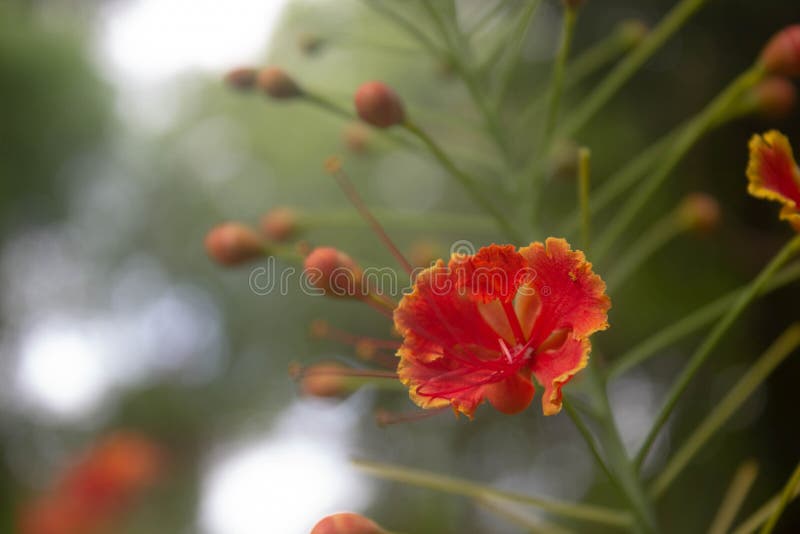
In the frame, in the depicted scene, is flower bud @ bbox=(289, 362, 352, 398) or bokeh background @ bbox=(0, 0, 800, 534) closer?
flower bud @ bbox=(289, 362, 352, 398)

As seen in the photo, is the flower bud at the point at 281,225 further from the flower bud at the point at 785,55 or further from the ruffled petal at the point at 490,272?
the flower bud at the point at 785,55

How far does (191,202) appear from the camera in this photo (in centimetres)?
378

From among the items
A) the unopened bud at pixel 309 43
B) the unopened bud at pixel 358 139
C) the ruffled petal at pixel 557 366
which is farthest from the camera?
the unopened bud at pixel 358 139

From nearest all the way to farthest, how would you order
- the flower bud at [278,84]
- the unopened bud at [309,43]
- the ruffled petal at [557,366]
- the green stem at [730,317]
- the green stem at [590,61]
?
the ruffled petal at [557,366] → the green stem at [730,317] → the flower bud at [278,84] → the unopened bud at [309,43] → the green stem at [590,61]

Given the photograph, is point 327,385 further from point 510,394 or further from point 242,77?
point 242,77

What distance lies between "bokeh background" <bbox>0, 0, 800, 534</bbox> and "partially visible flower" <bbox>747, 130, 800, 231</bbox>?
5.26 feet

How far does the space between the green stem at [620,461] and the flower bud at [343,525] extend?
0.37 metres

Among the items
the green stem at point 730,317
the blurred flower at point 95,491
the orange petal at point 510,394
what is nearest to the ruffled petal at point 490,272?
the orange petal at point 510,394

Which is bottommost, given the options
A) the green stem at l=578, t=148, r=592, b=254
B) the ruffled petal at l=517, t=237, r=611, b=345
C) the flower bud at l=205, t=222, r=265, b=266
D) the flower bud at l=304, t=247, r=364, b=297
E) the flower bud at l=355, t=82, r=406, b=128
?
the ruffled petal at l=517, t=237, r=611, b=345

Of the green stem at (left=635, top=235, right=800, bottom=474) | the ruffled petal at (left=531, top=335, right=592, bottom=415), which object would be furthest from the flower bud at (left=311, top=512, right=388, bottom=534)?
the green stem at (left=635, top=235, right=800, bottom=474)

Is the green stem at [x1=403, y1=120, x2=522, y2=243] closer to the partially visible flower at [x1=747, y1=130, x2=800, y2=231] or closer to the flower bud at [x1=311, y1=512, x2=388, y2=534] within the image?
the partially visible flower at [x1=747, y1=130, x2=800, y2=231]

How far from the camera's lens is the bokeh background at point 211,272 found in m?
2.78

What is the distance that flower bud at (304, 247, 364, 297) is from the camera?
1.00 m

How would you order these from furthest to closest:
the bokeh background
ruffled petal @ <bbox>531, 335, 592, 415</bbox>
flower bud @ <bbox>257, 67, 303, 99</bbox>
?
the bokeh background → flower bud @ <bbox>257, 67, 303, 99</bbox> → ruffled petal @ <bbox>531, 335, 592, 415</bbox>
